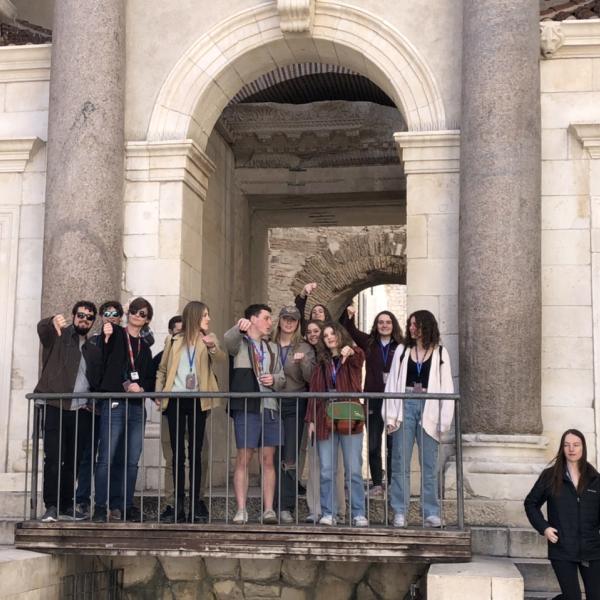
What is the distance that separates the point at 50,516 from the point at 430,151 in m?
4.60

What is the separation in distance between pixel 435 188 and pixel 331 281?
11.6 meters

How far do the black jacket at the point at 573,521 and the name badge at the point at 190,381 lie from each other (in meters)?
2.66

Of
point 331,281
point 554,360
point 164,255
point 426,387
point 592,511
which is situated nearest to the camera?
point 592,511

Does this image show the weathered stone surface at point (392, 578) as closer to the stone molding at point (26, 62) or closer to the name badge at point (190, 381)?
the name badge at point (190, 381)

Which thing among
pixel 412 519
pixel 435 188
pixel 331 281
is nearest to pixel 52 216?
pixel 435 188

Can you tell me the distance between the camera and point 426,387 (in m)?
8.30

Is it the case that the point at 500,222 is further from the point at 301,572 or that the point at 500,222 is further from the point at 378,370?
the point at 301,572

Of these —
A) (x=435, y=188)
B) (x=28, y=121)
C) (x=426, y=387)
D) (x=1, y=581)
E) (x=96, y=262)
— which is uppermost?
(x=28, y=121)

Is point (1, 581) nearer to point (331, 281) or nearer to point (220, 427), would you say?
point (220, 427)

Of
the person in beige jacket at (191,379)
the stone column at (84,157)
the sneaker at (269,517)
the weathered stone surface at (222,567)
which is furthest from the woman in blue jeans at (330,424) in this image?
the stone column at (84,157)

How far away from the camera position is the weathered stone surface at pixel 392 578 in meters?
→ 8.74

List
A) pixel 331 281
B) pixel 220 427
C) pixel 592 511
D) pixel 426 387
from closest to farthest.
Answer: pixel 592 511, pixel 426 387, pixel 220 427, pixel 331 281

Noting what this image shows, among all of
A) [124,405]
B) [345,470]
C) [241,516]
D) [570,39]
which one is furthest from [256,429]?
[570,39]

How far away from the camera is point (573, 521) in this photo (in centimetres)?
732
